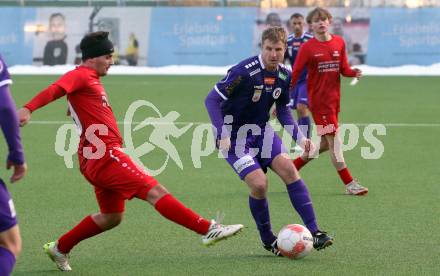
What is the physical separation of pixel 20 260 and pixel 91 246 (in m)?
0.71

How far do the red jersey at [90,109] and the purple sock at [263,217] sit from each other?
4.21 feet

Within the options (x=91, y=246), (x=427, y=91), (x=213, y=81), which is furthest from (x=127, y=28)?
(x=91, y=246)

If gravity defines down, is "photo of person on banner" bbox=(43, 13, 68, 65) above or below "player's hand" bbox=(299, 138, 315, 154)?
below

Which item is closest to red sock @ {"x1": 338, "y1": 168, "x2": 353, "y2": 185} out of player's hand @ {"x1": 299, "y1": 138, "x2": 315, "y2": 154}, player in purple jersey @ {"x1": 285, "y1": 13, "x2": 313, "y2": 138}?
player in purple jersey @ {"x1": 285, "y1": 13, "x2": 313, "y2": 138}

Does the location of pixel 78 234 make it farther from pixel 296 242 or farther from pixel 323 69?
pixel 323 69

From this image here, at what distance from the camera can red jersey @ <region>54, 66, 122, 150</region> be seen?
6656 mm

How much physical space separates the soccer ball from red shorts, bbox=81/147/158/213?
1.19 meters

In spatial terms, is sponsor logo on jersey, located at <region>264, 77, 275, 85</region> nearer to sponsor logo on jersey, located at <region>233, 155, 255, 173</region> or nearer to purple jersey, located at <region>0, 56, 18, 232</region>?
sponsor logo on jersey, located at <region>233, 155, 255, 173</region>

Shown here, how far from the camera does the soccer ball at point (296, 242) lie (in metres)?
7.13

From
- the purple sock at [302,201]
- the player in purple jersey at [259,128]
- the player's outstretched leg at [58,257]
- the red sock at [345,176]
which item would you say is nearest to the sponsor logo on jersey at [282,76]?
the player in purple jersey at [259,128]

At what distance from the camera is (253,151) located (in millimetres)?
7496

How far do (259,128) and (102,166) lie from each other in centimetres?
151

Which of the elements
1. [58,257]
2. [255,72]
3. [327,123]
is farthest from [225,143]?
[327,123]

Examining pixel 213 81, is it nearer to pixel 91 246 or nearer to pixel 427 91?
pixel 427 91
